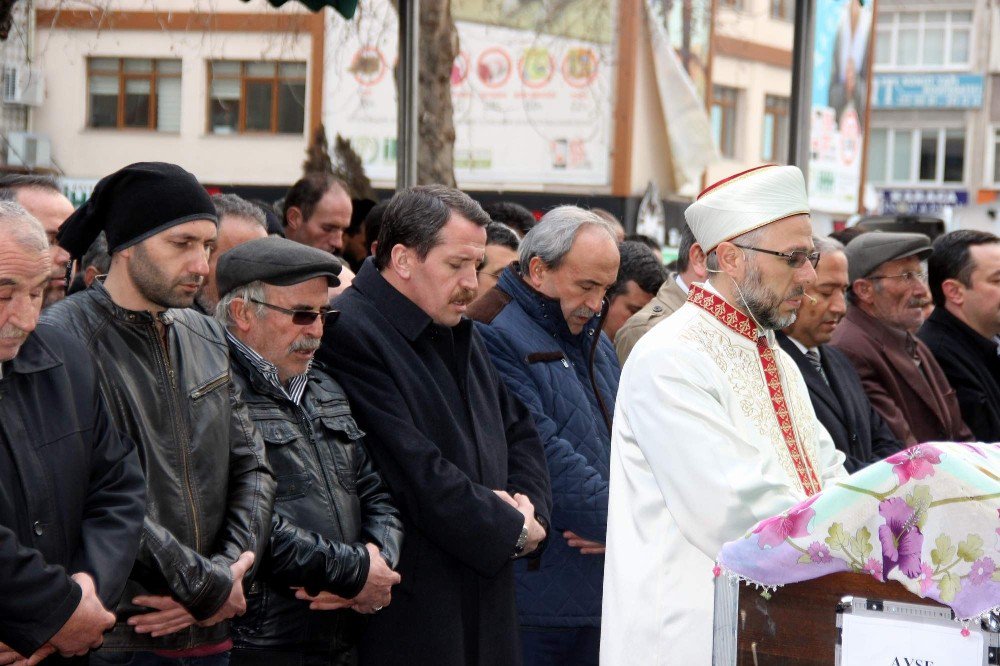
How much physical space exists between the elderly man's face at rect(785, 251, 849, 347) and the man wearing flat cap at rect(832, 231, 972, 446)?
685mm

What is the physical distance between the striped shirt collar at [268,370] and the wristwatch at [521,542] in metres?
0.80

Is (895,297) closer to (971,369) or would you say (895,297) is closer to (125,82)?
(971,369)

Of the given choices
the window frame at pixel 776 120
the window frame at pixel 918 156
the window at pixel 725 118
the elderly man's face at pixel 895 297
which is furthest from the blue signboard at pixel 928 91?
the elderly man's face at pixel 895 297

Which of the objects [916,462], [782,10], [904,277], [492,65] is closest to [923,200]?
[782,10]

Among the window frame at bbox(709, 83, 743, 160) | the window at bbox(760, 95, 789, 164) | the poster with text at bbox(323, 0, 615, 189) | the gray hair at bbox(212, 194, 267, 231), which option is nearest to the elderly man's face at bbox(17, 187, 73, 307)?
the gray hair at bbox(212, 194, 267, 231)

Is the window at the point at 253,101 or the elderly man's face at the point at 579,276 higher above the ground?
the window at the point at 253,101

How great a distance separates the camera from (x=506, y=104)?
25.2 m

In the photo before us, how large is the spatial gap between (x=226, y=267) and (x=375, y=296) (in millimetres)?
497

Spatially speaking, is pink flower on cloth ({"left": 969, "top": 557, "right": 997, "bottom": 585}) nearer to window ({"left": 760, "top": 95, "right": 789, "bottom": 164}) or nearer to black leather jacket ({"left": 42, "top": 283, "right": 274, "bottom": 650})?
black leather jacket ({"left": 42, "top": 283, "right": 274, "bottom": 650})

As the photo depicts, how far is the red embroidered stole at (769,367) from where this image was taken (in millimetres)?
3815

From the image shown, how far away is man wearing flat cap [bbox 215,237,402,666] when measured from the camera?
3.84 meters

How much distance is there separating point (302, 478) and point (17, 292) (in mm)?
1072

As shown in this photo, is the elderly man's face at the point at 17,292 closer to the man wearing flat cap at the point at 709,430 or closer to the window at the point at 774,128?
the man wearing flat cap at the point at 709,430

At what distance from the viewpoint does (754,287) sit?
3.83 meters
